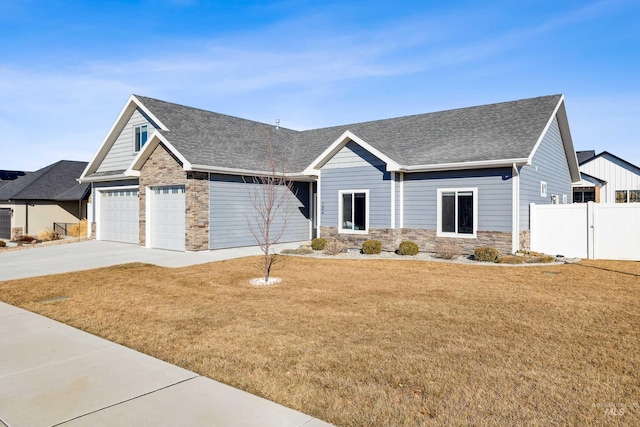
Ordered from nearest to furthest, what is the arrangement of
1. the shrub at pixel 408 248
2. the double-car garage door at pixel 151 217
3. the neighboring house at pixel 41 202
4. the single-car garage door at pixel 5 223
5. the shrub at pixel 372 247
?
the shrub at pixel 408 248
the shrub at pixel 372 247
the double-car garage door at pixel 151 217
the neighboring house at pixel 41 202
the single-car garage door at pixel 5 223

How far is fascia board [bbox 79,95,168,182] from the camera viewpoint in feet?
64.6

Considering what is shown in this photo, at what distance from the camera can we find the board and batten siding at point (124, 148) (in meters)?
20.9

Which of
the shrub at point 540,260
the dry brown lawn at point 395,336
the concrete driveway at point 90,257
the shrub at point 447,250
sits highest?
the shrub at point 447,250

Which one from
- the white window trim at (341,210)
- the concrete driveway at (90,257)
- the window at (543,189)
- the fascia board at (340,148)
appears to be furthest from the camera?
the window at (543,189)

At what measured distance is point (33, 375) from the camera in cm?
496

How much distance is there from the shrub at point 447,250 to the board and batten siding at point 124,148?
1446cm

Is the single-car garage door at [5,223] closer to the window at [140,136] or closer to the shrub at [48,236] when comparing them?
the shrub at [48,236]

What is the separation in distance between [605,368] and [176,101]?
2190 centimetres

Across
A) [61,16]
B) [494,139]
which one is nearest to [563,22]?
[494,139]

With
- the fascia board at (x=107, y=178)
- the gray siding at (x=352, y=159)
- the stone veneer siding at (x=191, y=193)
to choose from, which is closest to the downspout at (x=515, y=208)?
the gray siding at (x=352, y=159)

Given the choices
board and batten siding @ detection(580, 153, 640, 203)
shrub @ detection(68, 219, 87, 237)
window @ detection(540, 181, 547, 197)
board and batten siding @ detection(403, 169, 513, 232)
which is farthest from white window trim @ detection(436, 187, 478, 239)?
shrub @ detection(68, 219, 87, 237)

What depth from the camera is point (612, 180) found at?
3003 centimetres

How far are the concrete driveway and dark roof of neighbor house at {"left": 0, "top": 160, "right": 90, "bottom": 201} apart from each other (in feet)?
27.0

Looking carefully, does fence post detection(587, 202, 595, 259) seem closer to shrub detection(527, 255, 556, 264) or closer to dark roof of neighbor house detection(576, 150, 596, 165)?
shrub detection(527, 255, 556, 264)
